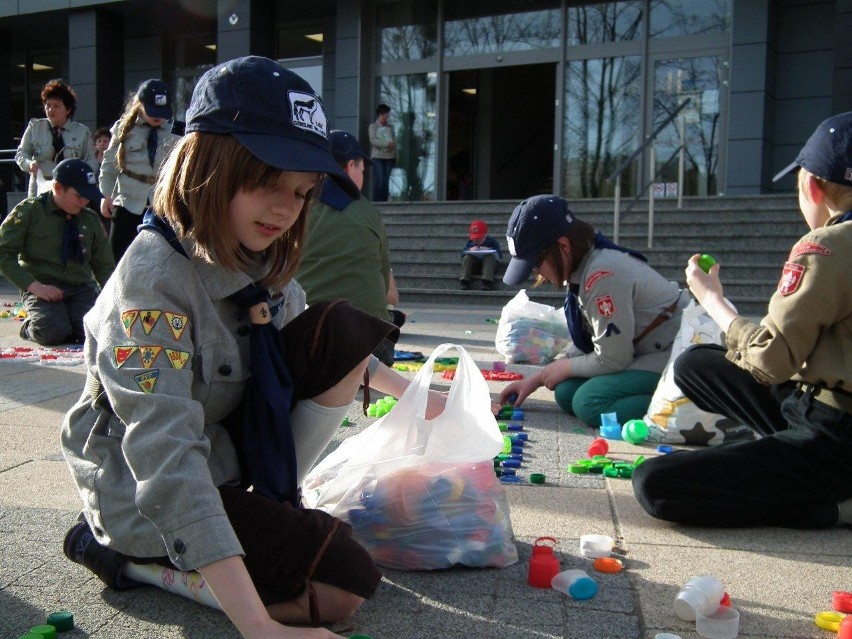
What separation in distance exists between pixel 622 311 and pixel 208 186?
2.66 metres

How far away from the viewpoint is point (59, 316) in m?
7.27

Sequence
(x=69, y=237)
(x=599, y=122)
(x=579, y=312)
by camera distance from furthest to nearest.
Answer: (x=599, y=122), (x=69, y=237), (x=579, y=312)

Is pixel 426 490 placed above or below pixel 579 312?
below

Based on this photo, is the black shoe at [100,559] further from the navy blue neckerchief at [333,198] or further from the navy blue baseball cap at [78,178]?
the navy blue baseball cap at [78,178]

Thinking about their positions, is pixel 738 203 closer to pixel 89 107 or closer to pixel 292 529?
pixel 292 529

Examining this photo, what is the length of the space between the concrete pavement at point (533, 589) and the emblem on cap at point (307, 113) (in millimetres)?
1160

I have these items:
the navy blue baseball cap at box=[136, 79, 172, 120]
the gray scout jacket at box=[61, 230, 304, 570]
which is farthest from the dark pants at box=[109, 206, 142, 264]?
the gray scout jacket at box=[61, 230, 304, 570]

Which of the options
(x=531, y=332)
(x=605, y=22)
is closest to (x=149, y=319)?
(x=531, y=332)

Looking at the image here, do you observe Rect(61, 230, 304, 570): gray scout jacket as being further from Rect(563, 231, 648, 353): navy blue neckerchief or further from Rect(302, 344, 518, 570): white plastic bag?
Rect(563, 231, 648, 353): navy blue neckerchief

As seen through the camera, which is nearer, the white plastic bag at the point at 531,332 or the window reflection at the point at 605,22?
the white plastic bag at the point at 531,332

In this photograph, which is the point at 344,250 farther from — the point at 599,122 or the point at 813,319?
the point at 599,122

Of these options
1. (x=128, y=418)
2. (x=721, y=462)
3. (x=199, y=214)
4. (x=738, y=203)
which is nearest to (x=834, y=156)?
(x=721, y=462)

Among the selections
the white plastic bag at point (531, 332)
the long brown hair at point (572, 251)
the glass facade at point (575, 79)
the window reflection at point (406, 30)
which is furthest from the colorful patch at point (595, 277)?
the window reflection at point (406, 30)

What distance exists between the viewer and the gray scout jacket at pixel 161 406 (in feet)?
6.07
